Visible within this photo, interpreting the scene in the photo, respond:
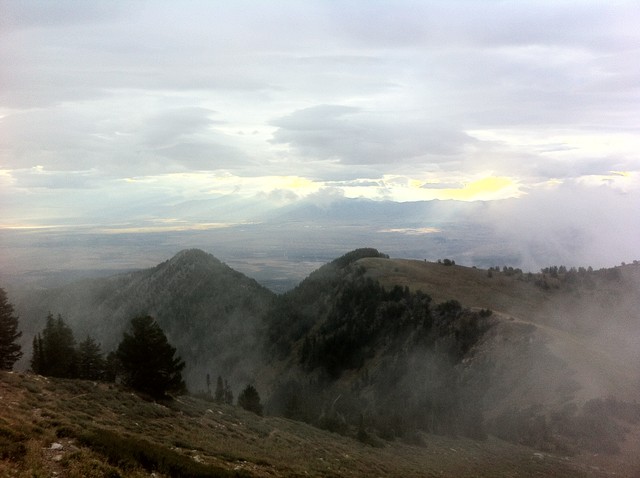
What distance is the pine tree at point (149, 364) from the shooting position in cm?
3719

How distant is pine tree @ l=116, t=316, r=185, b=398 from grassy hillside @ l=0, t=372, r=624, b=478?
1.71 metres

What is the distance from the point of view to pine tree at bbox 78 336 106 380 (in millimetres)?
51069

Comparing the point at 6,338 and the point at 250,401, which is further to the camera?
the point at 250,401

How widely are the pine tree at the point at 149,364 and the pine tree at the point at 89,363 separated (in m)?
13.0

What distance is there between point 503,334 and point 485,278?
55.0 metres

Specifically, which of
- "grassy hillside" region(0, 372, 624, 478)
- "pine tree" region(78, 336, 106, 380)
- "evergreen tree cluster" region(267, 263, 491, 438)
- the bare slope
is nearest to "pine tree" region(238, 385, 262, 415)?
"evergreen tree cluster" region(267, 263, 491, 438)

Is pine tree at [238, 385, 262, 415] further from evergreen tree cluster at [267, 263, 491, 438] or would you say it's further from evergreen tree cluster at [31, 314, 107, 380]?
evergreen tree cluster at [31, 314, 107, 380]

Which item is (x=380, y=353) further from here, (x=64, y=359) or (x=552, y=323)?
(x=64, y=359)

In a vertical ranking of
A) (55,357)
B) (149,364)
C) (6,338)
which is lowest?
(55,357)

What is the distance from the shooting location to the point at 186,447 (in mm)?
24344

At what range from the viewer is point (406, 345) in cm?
12444

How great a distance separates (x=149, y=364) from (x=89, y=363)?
18338 mm

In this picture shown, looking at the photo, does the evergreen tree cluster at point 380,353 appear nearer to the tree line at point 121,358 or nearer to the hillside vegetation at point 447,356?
the hillside vegetation at point 447,356

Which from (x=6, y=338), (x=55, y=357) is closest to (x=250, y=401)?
(x=55, y=357)
